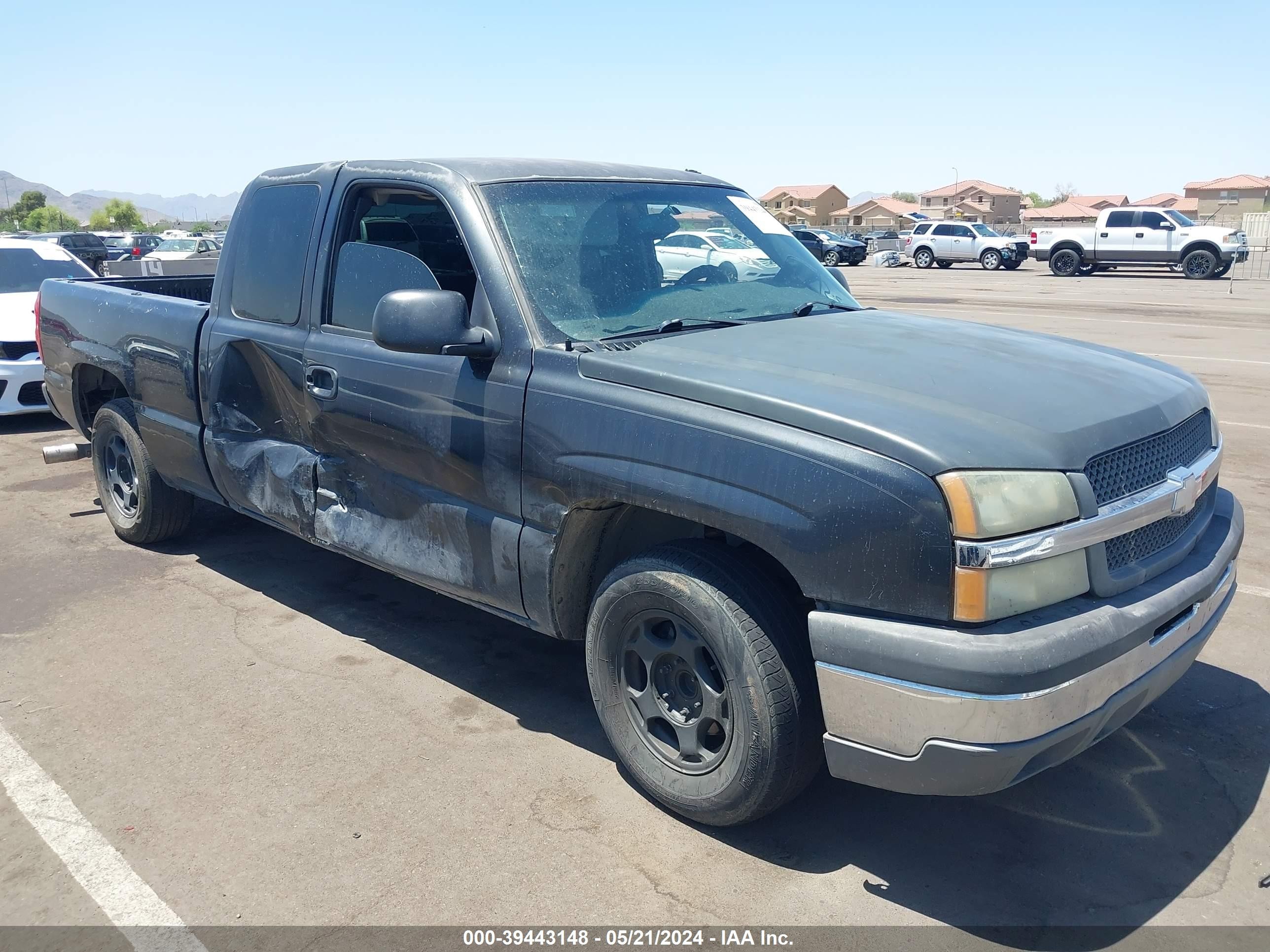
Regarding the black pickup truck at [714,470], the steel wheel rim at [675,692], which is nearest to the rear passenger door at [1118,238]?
the black pickup truck at [714,470]

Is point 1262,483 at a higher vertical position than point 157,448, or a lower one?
lower

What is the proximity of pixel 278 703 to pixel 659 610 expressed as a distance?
1.81 metres

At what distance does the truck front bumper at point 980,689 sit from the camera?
2.50m

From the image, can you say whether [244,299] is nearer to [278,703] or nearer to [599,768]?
[278,703]

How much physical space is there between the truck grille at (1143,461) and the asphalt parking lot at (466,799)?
3.50 ft

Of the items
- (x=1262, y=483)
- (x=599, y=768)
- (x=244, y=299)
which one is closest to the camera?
(x=599, y=768)

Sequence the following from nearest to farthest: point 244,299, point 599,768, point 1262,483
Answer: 1. point 599,768
2. point 244,299
3. point 1262,483

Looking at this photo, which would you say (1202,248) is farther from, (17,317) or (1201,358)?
(17,317)

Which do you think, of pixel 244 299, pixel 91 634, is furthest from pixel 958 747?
pixel 91 634

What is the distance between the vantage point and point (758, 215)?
4652mm

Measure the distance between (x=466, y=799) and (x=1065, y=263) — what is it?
3303cm

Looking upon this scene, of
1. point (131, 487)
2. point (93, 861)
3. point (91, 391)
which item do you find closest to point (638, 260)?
point (93, 861)

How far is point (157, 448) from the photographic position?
17.7ft

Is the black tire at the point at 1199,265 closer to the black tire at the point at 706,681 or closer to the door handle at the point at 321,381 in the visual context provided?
the door handle at the point at 321,381
